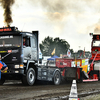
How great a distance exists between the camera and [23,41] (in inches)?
492

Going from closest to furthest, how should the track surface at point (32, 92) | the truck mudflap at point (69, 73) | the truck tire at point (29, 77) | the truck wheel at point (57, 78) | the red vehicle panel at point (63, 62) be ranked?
1. the track surface at point (32, 92)
2. the truck tire at point (29, 77)
3. the truck wheel at point (57, 78)
4. the truck mudflap at point (69, 73)
5. the red vehicle panel at point (63, 62)

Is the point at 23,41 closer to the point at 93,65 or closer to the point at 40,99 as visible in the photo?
the point at 40,99

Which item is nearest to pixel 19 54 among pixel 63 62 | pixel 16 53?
pixel 16 53

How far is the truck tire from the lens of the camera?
12641 millimetres

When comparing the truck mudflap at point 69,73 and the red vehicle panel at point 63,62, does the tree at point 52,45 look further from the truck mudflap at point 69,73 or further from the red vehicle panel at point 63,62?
the truck mudflap at point 69,73

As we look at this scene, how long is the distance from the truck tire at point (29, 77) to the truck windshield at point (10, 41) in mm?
1643

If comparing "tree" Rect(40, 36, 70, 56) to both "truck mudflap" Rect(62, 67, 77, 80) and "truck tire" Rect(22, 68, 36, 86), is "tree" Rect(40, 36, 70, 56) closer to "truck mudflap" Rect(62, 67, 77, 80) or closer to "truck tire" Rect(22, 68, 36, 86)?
"truck mudflap" Rect(62, 67, 77, 80)

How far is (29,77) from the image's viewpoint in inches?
507

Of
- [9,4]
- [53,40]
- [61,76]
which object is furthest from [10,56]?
[53,40]

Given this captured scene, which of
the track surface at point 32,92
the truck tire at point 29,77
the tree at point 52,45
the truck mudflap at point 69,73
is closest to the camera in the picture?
the track surface at point 32,92

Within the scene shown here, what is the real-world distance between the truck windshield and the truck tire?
64.7 inches

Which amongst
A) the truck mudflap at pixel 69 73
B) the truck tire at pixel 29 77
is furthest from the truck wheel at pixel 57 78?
the truck tire at pixel 29 77

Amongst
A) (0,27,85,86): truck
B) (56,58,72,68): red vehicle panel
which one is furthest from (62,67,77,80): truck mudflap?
(0,27,85,86): truck

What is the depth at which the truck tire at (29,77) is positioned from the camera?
1264 cm
